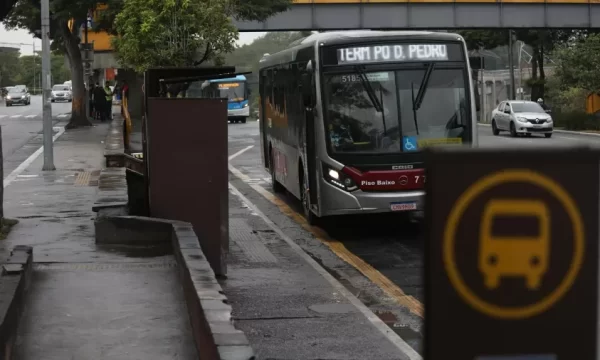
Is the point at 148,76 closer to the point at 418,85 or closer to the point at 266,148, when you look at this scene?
the point at 418,85

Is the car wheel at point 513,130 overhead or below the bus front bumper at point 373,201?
overhead

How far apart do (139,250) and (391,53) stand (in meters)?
4.99

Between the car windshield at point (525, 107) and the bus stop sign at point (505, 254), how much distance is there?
43.1m

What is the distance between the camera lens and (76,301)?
8844 mm

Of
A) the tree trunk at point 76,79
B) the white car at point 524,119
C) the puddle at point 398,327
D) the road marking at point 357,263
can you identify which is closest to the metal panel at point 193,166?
the road marking at point 357,263

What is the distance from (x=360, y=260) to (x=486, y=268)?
10.7 metres

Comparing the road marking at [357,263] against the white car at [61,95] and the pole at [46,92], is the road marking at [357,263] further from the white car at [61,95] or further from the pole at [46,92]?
the white car at [61,95]

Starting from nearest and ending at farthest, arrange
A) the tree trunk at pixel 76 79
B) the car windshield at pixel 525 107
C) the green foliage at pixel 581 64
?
the tree trunk at pixel 76 79, the car windshield at pixel 525 107, the green foliage at pixel 581 64

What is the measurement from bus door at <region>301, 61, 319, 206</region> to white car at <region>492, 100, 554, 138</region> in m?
29.1

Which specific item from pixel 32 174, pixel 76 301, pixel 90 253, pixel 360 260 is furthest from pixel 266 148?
pixel 76 301

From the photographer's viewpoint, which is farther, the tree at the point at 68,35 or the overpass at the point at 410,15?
the overpass at the point at 410,15

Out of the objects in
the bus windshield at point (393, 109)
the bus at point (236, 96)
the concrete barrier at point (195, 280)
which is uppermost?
the bus at point (236, 96)

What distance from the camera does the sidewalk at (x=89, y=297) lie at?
722 cm

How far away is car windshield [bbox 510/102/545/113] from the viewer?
44.8m
